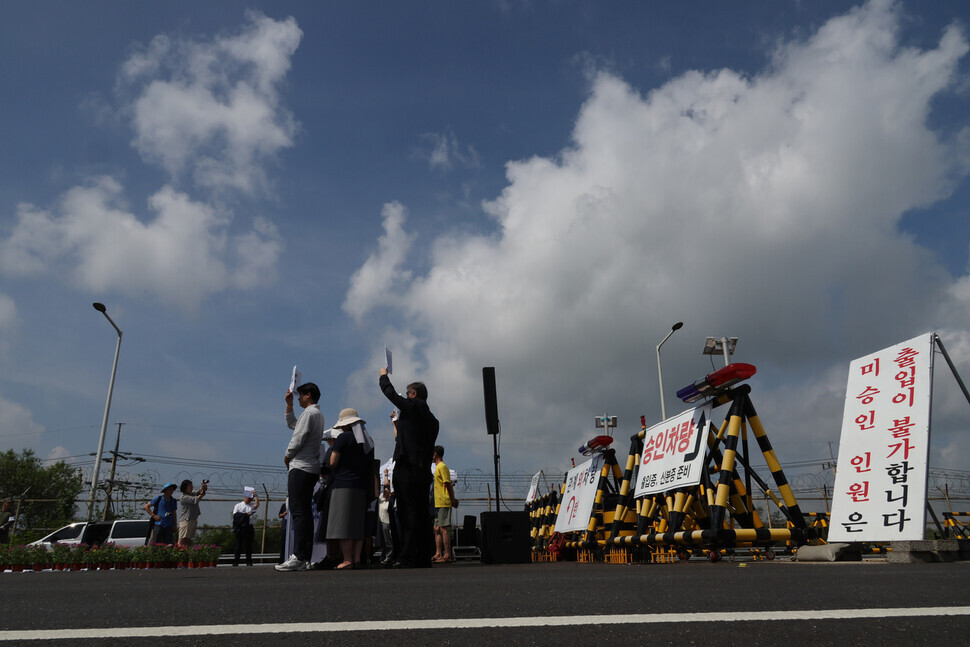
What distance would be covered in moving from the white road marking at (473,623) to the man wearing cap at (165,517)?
37.5 ft

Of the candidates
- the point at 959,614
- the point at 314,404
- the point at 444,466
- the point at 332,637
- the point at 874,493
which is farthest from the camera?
the point at 444,466

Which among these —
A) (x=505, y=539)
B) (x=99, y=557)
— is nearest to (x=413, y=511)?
(x=505, y=539)

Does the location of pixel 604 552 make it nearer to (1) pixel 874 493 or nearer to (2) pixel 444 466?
(2) pixel 444 466

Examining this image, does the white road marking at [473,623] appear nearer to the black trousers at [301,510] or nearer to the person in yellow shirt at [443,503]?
the black trousers at [301,510]

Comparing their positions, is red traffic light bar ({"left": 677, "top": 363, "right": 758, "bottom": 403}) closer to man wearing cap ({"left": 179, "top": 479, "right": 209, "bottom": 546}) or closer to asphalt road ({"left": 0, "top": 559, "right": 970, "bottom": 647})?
asphalt road ({"left": 0, "top": 559, "right": 970, "bottom": 647})

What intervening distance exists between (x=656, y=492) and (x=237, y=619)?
17.9 ft

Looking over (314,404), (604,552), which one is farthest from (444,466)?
(314,404)

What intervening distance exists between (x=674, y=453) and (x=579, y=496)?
2.90 metres

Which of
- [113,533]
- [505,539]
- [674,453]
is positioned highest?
[674,453]

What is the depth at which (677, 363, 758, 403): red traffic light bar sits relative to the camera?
6.30m

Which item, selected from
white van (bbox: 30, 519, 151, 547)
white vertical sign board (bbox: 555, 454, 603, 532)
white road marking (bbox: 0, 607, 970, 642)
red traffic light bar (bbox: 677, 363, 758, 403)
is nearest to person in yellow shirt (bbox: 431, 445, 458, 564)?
white vertical sign board (bbox: 555, 454, 603, 532)

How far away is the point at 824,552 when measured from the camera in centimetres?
609

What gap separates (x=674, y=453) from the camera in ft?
23.0

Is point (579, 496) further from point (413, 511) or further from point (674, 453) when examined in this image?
point (413, 511)
